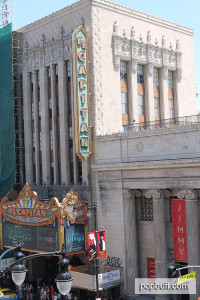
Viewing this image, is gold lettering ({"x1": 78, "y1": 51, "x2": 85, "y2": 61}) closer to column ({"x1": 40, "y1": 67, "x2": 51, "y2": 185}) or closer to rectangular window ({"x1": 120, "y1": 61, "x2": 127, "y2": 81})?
rectangular window ({"x1": 120, "y1": 61, "x2": 127, "y2": 81})

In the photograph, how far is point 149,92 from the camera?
43625 mm

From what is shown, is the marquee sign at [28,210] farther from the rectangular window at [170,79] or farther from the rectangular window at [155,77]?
the rectangular window at [170,79]

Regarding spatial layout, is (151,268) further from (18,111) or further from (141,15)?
(141,15)

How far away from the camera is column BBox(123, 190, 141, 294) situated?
3550 cm

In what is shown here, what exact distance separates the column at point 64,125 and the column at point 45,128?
90.4 inches

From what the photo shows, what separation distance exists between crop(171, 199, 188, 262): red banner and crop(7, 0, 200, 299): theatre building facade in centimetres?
9

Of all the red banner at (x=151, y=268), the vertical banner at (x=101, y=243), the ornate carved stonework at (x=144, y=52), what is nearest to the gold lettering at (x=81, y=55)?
the ornate carved stonework at (x=144, y=52)

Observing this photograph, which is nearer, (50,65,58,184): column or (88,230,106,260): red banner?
(88,230,106,260): red banner

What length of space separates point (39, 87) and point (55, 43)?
515 cm

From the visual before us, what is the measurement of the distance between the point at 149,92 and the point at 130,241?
15482 mm

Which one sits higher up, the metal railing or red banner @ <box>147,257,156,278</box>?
the metal railing

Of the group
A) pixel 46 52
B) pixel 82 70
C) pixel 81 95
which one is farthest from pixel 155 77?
pixel 46 52

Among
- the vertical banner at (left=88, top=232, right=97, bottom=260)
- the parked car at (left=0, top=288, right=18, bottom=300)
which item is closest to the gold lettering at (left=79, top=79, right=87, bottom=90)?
the vertical banner at (left=88, top=232, right=97, bottom=260)

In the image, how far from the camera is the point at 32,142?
45.6 meters
